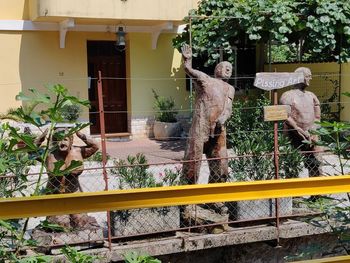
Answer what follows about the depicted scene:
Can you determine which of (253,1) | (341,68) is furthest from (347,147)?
(341,68)

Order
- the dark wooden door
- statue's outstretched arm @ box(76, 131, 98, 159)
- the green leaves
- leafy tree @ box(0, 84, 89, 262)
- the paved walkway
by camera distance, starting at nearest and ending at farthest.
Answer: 1. leafy tree @ box(0, 84, 89, 262)
2. statue's outstretched arm @ box(76, 131, 98, 159)
3. the paved walkway
4. the green leaves
5. the dark wooden door

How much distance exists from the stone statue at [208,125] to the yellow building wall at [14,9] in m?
7.24

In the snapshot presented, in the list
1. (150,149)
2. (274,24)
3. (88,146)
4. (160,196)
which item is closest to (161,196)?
(160,196)

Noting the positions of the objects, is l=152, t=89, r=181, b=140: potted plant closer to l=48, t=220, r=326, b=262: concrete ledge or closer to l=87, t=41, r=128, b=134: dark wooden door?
l=87, t=41, r=128, b=134: dark wooden door

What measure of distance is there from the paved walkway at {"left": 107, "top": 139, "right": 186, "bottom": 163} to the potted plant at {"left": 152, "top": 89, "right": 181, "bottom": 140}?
227 mm

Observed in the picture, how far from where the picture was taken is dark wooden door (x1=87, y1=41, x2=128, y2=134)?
1326 centimetres

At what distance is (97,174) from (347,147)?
16.5 ft

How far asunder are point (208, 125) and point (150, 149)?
5858 millimetres

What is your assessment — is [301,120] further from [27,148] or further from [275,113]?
[27,148]

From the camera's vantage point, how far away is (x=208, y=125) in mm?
5871

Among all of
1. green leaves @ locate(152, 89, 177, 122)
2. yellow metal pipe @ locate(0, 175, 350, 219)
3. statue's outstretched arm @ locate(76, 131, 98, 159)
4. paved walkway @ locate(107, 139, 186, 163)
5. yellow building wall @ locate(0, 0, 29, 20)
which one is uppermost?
yellow building wall @ locate(0, 0, 29, 20)

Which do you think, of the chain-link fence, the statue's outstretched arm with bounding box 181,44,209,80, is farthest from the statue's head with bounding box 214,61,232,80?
the chain-link fence

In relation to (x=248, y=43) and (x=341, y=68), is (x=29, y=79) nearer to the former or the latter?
(x=248, y=43)

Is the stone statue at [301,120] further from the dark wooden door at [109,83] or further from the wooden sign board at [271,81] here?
the dark wooden door at [109,83]
